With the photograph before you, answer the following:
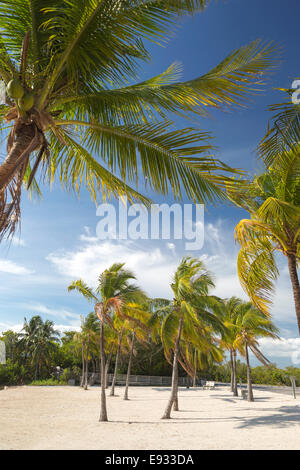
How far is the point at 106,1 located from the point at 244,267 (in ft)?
20.7

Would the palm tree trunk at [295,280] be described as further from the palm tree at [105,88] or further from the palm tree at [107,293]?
the palm tree at [107,293]

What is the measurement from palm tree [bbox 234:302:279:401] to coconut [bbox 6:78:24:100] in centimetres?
2059

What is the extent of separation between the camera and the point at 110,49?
398 centimetres

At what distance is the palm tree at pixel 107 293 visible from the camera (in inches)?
508

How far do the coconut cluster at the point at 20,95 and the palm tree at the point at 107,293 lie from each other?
30.9 feet

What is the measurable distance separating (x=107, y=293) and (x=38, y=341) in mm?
35216

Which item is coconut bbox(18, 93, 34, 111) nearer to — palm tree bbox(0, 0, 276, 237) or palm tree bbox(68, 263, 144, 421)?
palm tree bbox(0, 0, 276, 237)

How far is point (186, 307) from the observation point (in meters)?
14.2

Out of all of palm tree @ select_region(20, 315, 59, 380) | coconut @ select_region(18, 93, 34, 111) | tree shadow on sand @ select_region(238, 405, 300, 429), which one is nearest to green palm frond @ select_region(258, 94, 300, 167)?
coconut @ select_region(18, 93, 34, 111)

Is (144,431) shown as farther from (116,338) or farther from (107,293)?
(116,338)

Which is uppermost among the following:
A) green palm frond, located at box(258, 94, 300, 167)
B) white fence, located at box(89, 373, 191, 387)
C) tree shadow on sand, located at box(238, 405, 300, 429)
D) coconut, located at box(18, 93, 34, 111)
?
green palm frond, located at box(258, 94, 300, 167)

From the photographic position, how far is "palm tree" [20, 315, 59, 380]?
137ft

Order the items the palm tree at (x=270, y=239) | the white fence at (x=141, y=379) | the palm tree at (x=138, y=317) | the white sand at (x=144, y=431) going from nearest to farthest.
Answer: the palm tree at (x=270, y=239) < the white sand at (x=144, y=431) < the palm tree at (x=138, y=317) < the white fence at (x=141, y=379)

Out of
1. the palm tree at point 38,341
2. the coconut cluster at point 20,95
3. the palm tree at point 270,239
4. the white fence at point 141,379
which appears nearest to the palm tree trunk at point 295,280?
the palm tree at point 270,239
